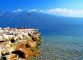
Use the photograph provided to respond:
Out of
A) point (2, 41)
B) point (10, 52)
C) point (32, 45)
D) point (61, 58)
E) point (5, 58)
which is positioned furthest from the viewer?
point (32, 45)

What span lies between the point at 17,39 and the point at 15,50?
5.19 m

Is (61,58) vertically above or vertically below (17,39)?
below

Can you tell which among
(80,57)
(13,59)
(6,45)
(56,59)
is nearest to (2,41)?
(6,45)

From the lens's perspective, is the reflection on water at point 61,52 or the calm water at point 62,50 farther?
the calm water at point 62,50

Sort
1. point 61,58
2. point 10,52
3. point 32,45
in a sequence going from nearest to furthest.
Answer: point 10,52 < point 61,58 < point 32,45

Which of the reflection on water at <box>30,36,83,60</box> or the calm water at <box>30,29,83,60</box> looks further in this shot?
the calm water at <box>30,29,83,60</box>

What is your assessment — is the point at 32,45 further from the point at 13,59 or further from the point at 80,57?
the point at 13,59

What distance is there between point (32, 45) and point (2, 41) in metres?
9.98

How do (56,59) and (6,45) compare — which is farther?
(56,59)

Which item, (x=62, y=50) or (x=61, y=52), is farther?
(x=62, y=50)

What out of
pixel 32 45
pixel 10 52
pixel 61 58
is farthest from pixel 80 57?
pixel 10 52

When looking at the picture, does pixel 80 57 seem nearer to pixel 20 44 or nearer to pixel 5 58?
pixel 20 44

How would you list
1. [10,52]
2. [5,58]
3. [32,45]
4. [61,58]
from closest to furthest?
1. [5,58]
2. [10,52]
3. [61,58]
4. [32,45]

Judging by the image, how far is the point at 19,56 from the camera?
35344 mm
